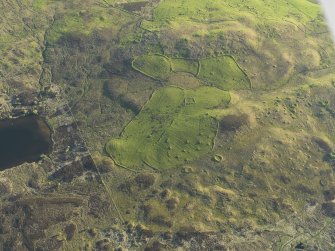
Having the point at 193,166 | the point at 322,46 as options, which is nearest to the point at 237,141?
the point at 193,166

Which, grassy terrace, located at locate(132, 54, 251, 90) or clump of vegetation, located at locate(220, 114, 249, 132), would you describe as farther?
grassy terrace, located at locate(132, 54, 251, 90)

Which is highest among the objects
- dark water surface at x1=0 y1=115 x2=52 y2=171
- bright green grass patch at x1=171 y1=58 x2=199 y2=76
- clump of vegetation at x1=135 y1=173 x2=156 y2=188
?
bright green grass patch at x1=171 y1=58 x2=199 y2=76

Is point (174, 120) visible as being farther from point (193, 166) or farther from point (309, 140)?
point (309, 140)

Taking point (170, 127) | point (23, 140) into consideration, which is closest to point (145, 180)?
point (170, 127)

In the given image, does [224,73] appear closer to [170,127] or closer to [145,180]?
[170,127]

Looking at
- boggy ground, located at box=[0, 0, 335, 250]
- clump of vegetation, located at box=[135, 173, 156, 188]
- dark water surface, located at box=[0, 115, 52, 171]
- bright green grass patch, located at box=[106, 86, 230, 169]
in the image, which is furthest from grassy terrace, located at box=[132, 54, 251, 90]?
clump of vegetation, located at box=[135, 173, 156, 188]

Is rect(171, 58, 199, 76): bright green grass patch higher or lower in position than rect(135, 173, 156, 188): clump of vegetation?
higher

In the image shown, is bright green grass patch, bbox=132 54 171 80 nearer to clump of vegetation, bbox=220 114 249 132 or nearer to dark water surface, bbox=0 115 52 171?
clump of vegetation, bbox=220 114 249 132

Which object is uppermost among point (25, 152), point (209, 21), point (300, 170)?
point (209, 21)
